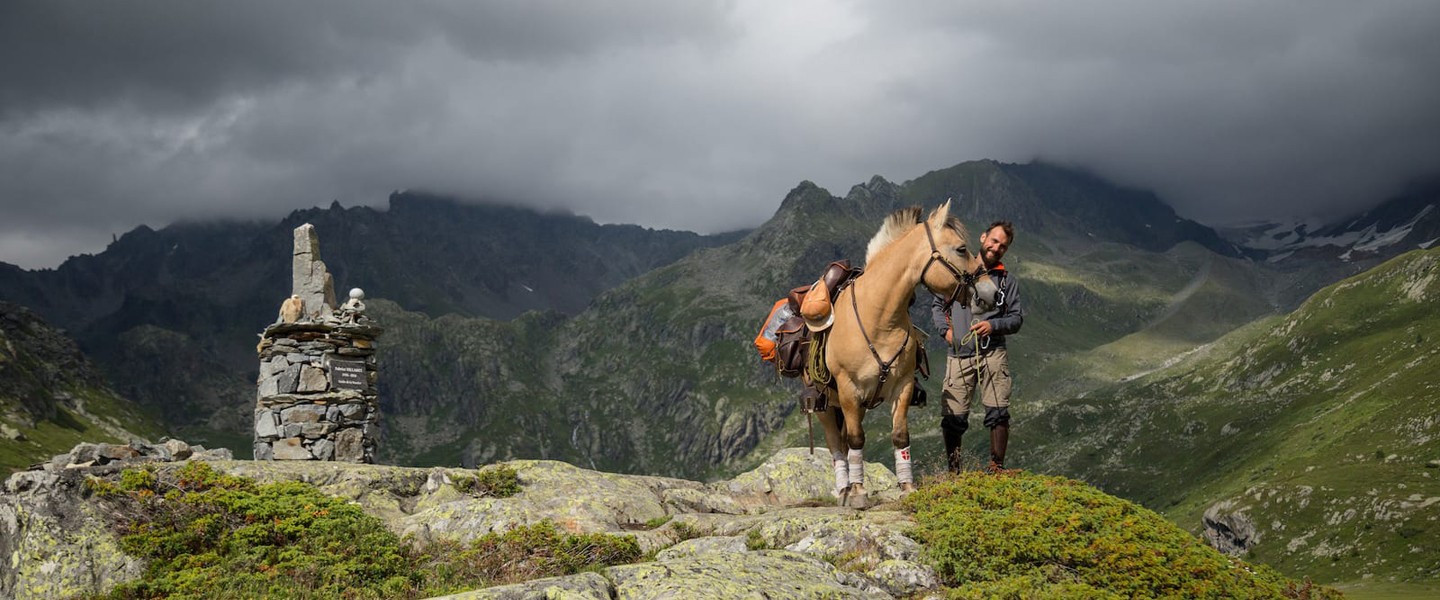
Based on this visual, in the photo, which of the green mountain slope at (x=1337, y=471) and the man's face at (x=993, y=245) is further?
the green mountain slope at (x=1337, y=471)

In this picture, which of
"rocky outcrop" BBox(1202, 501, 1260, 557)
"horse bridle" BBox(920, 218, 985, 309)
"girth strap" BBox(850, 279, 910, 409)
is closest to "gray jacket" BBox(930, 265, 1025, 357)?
"horse bridle" BBox(920, 218, 985, 309)

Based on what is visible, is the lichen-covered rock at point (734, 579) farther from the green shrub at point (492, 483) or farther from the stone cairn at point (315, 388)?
the stone cairn at point (315, 388)

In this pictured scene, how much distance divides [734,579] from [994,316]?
22.8 feet

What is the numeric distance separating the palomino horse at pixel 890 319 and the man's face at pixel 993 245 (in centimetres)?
49

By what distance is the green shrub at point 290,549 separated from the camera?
10156 millimetres

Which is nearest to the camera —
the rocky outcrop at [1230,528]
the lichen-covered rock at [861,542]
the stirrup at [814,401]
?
the lichen-covered rock at [861,542]

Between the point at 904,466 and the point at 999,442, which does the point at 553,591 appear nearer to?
the point at 904,466

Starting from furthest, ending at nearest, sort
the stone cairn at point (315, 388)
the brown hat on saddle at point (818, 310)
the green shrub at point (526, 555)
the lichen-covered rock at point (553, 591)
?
the stone cairn at point (315, 388) < the brown hat on saddle at point (818, 310) < the green shrub at point (526, 555) < the lichen-covered rock at point (553, 591)

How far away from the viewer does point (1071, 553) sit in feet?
30.9

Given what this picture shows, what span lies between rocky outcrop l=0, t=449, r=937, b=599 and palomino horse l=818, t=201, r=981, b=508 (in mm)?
1269

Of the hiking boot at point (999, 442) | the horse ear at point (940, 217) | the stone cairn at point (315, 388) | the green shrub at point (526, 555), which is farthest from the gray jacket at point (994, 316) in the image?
the stone cairn at point (315, 388)

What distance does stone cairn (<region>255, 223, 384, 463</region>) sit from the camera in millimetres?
21406

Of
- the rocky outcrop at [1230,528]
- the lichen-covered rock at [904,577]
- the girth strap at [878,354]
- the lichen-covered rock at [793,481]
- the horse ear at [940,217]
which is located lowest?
the rocky outcrop at [1230,528]

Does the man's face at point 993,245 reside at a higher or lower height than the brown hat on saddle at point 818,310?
higher
